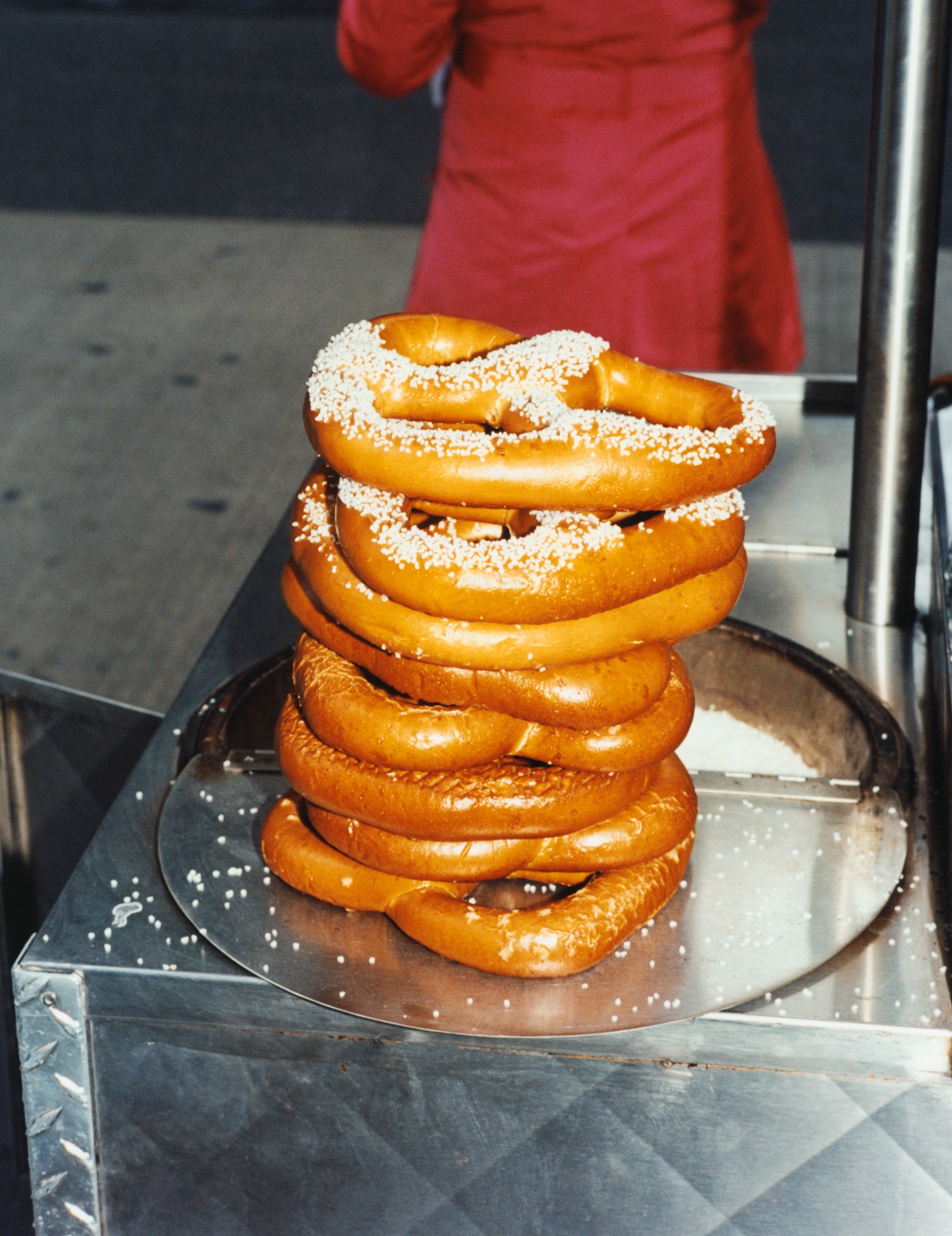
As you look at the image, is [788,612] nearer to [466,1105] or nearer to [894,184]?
[894,184]

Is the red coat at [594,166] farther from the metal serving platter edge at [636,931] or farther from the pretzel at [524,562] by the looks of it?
the pretzel at [524,562]

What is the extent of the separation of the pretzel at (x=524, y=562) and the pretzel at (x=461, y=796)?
112 millimetres

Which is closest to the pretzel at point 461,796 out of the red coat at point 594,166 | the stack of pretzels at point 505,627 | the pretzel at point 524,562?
the stack of pretzels at point 505,627

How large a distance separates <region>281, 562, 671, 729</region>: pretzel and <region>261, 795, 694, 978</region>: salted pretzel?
0.38ft

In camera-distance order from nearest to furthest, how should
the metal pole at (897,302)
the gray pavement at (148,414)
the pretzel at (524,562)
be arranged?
the pretzel at (524,562) < the metal pole at (897,302) < the gray pavement at (148,414)

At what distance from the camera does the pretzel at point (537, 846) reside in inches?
33.9

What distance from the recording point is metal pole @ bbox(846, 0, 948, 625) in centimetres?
102

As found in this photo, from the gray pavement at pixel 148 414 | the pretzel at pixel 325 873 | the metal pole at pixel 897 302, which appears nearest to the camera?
the pretzel at pixel 325 873

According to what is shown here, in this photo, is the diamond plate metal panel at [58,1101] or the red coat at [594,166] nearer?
the diamond plate metal panel at [58,1101]

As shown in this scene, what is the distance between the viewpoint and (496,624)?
0.79 meters

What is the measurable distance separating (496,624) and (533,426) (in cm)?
12

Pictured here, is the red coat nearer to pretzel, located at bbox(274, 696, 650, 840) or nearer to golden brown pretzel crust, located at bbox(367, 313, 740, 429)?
golden brown pretzel crust, located at bbox(367, 313, 740, 429)

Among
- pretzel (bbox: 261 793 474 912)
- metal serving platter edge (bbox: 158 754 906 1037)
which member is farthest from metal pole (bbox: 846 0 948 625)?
pretzel (bbox: 261 793 474 912)

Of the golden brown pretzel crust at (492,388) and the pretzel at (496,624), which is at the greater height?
the golden brown pretzel crust at (492,388)
